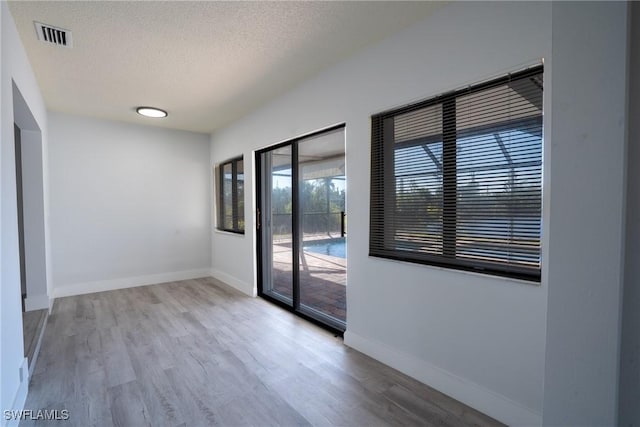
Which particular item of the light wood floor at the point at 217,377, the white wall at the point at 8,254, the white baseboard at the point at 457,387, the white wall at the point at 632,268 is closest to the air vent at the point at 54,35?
the white wall at the point at 8,254

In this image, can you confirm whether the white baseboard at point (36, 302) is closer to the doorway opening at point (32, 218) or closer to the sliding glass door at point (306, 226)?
the doorway opening at point (32, 218)

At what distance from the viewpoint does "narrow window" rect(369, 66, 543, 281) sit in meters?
1.73

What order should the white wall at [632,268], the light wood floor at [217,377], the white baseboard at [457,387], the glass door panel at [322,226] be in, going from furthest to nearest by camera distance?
the glass door panel at [322,226] < the light wood floor at [217,377] < the white baseboard at [457,387] < the white wall at [632,268]

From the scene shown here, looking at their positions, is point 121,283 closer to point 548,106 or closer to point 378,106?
point 378,106

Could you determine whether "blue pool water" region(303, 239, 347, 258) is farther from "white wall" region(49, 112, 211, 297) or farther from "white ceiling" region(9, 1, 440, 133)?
"white wall" region(49, 112, 211, 297)

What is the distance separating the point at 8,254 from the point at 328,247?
8.80ft

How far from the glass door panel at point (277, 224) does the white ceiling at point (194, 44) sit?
859 mm

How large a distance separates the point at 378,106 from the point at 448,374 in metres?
2.05

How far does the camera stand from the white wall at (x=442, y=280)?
1.71m

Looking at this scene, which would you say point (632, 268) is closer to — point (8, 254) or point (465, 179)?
point (465, 179)

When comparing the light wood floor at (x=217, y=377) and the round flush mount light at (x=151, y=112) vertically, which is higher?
the round flush mount light at (x=151, y=112)

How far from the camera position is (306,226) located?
3672 millimetres

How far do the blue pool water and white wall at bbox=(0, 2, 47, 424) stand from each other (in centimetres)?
253

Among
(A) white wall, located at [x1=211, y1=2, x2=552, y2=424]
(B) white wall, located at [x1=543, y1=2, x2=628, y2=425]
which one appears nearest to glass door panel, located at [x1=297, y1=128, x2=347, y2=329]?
(A) white wall, located at [x1=211, y1=2, x2=552, y2=424]
